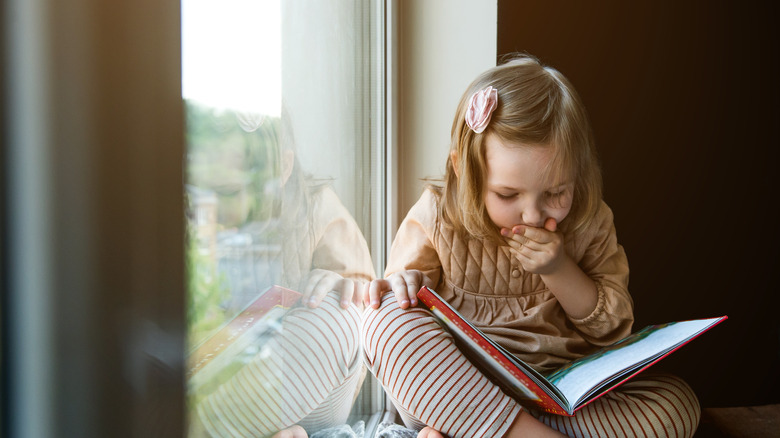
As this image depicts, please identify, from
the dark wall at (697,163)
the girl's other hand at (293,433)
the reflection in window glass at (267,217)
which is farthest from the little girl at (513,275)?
the dark wall at (697,163)

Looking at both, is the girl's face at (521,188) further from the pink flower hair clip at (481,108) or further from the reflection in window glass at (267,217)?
the reflection in window glass at (267,217)

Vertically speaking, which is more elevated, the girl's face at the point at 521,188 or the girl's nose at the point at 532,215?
the girl's face at the point at 521,188

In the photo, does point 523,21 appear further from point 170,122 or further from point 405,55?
point 170,122

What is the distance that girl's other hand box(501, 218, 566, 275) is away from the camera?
904 mm

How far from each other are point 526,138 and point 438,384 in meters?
0.37

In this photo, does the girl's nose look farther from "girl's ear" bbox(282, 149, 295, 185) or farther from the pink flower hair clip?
"girl's ear" bbox(282, 149, 295, 185)

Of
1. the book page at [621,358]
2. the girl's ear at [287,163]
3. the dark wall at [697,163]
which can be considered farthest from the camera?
the dark wall at [697,163]

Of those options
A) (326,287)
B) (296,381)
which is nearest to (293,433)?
(296,381)

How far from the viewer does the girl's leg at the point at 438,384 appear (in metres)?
0.75

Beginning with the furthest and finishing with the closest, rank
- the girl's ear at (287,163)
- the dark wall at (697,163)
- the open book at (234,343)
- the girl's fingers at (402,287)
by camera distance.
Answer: the dark wall at (697,163)
the girl's fingers at (402,287)
the girl's ear at (287,163)
the open book at (234,343)

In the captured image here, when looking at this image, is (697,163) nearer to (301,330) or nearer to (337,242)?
(337,242)

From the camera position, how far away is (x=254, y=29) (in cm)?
37

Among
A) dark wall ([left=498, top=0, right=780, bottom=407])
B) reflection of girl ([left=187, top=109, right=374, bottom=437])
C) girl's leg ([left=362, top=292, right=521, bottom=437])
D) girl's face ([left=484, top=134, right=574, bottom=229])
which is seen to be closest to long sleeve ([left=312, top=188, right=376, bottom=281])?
reflection of girl ([left=187, top=109, right=374, bottom=437])

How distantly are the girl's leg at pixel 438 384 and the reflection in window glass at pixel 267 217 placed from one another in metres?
0.07
